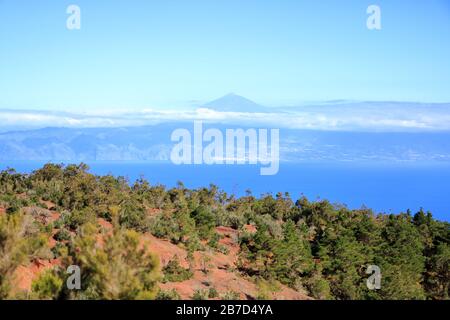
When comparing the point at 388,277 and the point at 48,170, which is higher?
the point at 48,170

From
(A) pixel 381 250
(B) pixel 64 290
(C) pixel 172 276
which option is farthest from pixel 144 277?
(A) pixel 381 250

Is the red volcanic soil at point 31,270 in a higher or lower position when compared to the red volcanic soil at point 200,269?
higher

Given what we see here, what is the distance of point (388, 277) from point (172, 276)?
11.9 metres

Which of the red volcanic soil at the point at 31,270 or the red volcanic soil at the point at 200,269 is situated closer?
the red volcanic soil at the point at 31,270

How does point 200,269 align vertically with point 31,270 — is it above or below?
below

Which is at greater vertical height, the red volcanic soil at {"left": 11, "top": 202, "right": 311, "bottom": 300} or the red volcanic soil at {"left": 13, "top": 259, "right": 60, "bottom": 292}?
the red volcanic soil at {"left": 13, "top": 259, "right": 60, "bottom": 292}

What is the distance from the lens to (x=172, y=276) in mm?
23391

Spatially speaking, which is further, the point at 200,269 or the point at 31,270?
the point at 200,269

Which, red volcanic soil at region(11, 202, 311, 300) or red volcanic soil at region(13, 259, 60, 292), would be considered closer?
red volcanic soil at region(13, 259, 60, 292)

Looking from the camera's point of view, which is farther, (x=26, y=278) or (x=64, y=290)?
(x=26, y=278)

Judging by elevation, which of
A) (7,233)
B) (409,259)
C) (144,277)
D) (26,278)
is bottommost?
(409,259)
